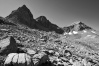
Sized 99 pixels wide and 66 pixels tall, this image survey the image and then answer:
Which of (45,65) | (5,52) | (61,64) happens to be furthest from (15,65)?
(61,64)

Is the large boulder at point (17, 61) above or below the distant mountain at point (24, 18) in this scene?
below

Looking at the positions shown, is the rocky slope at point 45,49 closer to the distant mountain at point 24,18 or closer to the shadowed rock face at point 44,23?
the distant mountain at point 24,18

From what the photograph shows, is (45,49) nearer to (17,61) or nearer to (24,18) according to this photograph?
(17,61)

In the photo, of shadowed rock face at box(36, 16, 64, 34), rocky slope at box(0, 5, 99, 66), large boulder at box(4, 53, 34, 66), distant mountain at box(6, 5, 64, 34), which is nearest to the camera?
large boulder at box(4, 53, 34, 66)

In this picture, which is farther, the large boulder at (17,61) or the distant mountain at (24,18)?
the distant mountain at (24,18)

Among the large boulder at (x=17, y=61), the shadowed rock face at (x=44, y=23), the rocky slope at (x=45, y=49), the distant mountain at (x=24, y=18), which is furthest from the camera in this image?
the shadowed rock face at (x=44, y=23)

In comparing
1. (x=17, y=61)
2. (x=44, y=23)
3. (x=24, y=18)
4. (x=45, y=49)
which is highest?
(x=44, y=23)

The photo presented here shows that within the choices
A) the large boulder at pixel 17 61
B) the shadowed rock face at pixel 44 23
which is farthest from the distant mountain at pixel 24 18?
the large boulder at pixel 17 61

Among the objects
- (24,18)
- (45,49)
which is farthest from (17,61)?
(24,18)

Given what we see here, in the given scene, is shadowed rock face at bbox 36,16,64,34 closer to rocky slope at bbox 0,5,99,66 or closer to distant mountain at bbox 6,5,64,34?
distant mountain at bbox 6,5,64,34

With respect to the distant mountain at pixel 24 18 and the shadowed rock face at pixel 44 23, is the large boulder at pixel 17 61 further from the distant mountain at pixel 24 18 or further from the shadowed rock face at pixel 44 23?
the shadowed rock face at pixel 44 23

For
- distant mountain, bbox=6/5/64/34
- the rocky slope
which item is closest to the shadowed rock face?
distant mountain, bbox=6/5/64/34

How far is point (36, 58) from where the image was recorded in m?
7.80

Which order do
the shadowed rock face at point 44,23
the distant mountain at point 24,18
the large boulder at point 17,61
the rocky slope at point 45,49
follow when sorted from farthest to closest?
the shadowed rock face at point 44,23, the distant mountain at point 24,18, the rocky slope at point 45,49, the large boulder at point 17,61
